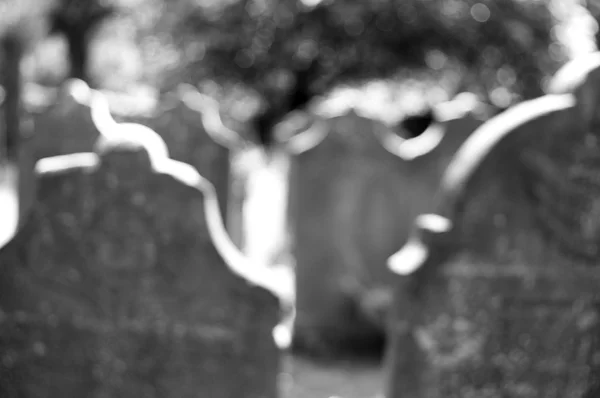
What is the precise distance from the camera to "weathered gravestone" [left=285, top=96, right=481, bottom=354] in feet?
16.1

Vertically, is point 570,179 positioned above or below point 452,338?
above

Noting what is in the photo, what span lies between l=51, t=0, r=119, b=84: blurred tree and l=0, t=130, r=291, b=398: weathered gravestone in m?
17.8

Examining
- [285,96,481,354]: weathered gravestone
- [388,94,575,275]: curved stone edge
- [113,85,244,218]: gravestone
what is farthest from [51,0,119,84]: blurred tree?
[388,94,575,275]: curved stone edge

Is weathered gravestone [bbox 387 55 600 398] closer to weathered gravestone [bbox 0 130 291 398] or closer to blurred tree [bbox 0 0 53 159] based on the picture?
weathered gravestone [bbox 0 130 291 398]

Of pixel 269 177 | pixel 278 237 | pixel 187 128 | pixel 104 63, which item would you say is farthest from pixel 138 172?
pixel 104 63

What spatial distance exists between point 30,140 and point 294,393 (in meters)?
2.55

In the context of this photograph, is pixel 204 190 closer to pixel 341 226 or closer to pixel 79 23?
pixel 341 226

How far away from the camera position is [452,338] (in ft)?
7.98

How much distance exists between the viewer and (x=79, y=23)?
19.7 metres

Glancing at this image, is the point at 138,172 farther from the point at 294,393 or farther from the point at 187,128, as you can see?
the point at 294,393

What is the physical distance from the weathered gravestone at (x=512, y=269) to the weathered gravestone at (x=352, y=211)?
2.51m

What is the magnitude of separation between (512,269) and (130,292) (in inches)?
56.9

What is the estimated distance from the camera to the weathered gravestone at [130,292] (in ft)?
7.83

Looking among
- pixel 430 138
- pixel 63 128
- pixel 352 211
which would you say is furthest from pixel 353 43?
pixel 63 128
